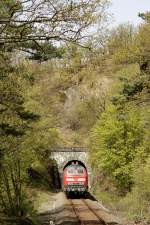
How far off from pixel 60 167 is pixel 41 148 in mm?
12824

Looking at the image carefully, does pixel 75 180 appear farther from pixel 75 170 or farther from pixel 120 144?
pixel 120 144

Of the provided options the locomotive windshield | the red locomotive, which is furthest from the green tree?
the locomotive windshield

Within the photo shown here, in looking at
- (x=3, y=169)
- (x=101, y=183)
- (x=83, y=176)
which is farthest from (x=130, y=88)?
(x=101, y=183)

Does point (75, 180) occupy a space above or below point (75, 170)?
below

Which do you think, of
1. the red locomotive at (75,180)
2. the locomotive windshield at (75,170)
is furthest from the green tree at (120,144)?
the locomotive windshield at (75,170)

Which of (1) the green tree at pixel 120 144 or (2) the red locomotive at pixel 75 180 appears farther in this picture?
(2) the red locomotive at pixel 75 180

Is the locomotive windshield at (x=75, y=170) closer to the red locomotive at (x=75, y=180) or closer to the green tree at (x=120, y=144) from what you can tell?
the red locomotive at (x=75, y=180)

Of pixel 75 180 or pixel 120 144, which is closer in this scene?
pixel 120 144

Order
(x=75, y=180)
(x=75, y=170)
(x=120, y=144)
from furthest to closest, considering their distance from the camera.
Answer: (x=75, y=170) < (x=75, y=180) < (x=120, y=144)

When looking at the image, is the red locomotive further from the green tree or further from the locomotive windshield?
the green tree

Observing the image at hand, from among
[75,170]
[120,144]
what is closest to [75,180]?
[75,170]

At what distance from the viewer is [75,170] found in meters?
50.2

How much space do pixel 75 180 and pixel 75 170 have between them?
3.48 feet

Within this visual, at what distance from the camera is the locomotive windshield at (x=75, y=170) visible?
49859 mm
